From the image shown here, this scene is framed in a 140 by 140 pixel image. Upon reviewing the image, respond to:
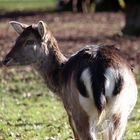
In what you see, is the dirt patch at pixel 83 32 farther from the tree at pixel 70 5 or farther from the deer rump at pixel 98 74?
the deer rump at pixel 98 74

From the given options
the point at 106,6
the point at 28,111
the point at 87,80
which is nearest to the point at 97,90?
the point at 87,80

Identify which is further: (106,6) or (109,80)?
(106,6)

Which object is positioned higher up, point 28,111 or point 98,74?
point 98,74

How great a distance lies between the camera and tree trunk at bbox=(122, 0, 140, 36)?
2681cm

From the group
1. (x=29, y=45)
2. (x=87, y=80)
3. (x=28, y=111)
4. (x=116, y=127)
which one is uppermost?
(x=87, y=80)

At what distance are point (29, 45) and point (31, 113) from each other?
3.67 m

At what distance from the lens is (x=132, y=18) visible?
27328 millimetres

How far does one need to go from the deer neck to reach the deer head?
6cm

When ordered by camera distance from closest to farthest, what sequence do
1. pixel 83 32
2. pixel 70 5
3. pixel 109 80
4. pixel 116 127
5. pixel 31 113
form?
pixel 109 80 → pixel 116 127 → pixel 31 113 → pixel 83 32 → pixel 70 5

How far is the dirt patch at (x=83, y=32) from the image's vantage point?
23.8 metres

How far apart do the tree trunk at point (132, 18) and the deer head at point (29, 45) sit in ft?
58.8

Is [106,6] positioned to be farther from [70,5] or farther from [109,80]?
[109,80]

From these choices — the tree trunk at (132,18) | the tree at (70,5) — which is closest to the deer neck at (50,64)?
the tree trunk at (132,18)

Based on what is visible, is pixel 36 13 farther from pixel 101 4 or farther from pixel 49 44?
pixel 49 44
